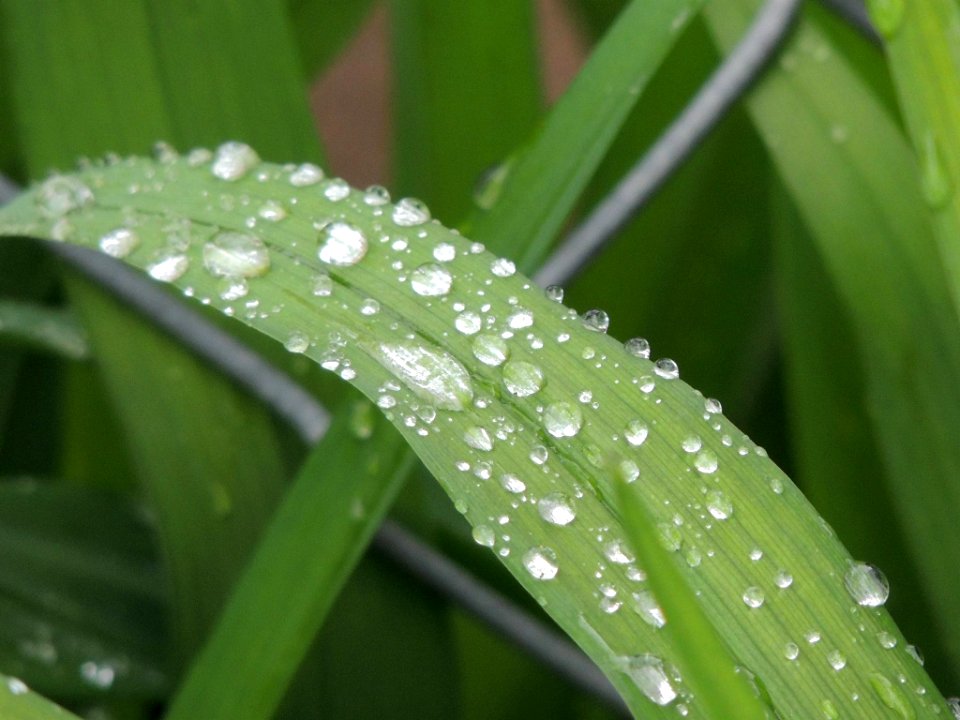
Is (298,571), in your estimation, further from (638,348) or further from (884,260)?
(884,260)

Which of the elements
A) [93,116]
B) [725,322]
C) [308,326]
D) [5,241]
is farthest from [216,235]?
[725,322]

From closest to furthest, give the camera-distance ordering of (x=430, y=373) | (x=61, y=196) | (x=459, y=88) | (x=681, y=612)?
(x=681, y=612)
(x=430, y=373)
(x=61, y=196)
(x=459, y=88)

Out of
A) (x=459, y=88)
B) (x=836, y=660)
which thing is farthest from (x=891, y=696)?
(x=459, y=88)

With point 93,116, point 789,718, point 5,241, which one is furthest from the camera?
point 5,241

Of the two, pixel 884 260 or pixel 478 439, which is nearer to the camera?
pixel 478 439

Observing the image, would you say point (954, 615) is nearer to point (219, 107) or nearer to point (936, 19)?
point (936, 19)

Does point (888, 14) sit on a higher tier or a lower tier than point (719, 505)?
higher

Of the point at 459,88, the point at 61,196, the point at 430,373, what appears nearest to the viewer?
the point at 430,373
